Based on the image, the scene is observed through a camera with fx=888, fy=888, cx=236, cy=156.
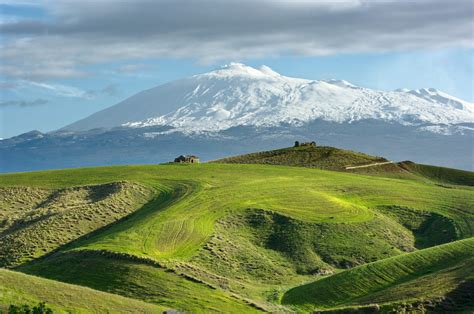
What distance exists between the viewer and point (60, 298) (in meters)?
48.3

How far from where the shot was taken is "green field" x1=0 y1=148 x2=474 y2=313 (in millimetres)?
56188

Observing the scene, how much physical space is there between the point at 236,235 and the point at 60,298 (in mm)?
25348

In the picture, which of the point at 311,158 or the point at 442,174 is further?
the point at 311,158

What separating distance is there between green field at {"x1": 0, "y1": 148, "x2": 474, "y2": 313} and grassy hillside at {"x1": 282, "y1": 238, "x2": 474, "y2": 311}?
0.44 feet

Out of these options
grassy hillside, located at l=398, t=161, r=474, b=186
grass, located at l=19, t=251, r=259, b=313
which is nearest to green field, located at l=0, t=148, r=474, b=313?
grass, located at l=19, t=251, r=259, b=313

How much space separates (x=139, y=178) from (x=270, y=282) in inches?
1303

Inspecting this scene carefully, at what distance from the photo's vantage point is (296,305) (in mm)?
55250

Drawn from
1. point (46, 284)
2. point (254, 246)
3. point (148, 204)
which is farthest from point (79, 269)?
point (148, 204)

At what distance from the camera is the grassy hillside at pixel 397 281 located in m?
50.2

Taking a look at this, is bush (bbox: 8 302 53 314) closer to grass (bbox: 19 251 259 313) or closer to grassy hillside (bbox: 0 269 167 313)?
grassy hillside (bbox: 0 269 167 313)

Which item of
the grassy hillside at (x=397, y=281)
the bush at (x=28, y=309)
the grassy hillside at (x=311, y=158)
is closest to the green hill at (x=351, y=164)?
the grassy hillside at (x=311, y=158)

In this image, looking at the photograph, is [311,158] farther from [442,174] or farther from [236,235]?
[236,235]

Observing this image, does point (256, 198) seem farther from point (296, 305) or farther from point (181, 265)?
point (296, 305)

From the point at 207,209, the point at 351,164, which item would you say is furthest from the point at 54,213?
the point at 351,164
